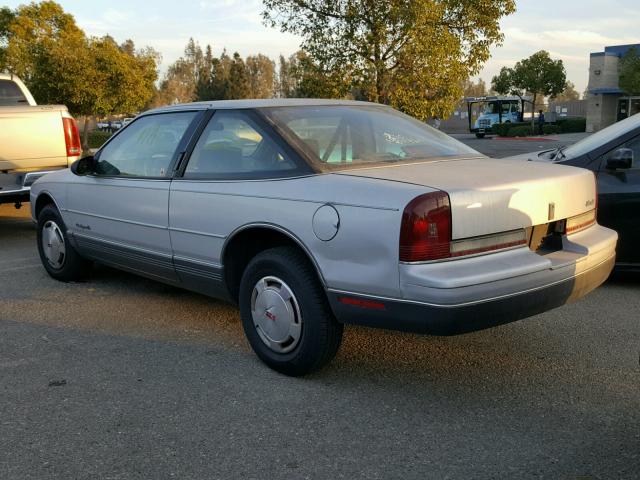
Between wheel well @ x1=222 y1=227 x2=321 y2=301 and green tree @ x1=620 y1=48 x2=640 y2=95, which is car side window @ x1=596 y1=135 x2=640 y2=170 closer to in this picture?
wheel well @ x1=222 y1=227 x2=321 y2=301

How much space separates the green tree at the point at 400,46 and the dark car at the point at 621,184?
740cm

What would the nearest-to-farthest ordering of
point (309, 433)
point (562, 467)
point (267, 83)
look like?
point (562, 467)
point (309, 433)
point (267, 83)

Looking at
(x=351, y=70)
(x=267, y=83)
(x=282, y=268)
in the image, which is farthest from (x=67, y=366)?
(x=267, y=83)

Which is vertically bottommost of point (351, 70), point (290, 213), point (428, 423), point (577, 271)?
point (428, 423)

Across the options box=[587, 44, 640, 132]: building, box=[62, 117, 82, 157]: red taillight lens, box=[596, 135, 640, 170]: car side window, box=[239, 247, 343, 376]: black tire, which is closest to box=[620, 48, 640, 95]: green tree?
box=[587, 44, 640, 132]: building

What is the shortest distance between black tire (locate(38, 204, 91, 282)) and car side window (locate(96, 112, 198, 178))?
0.81 m

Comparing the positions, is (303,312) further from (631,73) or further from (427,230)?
(631,73)

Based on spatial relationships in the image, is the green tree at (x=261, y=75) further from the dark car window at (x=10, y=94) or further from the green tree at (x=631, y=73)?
the dark car window at (x=10, y=94)

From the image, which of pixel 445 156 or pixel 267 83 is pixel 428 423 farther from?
pixel 267 83

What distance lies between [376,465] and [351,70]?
11187 mm

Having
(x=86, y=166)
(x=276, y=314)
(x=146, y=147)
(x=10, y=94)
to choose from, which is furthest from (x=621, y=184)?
(x=10, y=94)

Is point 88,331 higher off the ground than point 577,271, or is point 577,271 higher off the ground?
point 577,271

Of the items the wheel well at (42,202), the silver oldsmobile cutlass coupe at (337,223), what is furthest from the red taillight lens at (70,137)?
the silver oldsmobile cutlass coupe at (337,223)

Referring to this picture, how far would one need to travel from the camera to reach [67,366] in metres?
4.02
